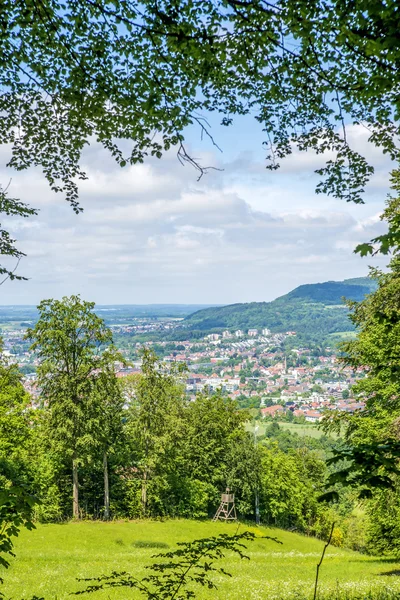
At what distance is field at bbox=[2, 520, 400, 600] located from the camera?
1041 cm

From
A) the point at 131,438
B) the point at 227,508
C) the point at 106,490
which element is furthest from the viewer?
the point at 227,508

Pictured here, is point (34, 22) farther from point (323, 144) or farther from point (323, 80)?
point (323, 144)

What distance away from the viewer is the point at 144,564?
1493cm

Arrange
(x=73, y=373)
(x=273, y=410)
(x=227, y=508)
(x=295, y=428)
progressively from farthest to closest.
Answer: (x=273, y=410), (x=295, y=428), (x=227, y=508), (x=73, y=373)

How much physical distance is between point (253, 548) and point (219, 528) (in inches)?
201

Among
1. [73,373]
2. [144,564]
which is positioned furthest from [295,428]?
[144,564]

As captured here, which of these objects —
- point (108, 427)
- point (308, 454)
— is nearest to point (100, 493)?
point (108, 427)

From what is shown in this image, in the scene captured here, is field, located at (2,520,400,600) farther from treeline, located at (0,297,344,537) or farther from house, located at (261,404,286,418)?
house, located at (261,404,286,418)

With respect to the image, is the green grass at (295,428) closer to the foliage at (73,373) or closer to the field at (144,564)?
the field at (144,564)

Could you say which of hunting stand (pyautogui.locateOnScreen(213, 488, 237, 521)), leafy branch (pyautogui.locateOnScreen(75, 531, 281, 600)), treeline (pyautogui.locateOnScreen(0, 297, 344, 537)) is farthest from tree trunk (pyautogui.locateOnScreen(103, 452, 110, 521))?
leafy branch (pyautogui.locateOnScreen(75, 531, 281, 600))

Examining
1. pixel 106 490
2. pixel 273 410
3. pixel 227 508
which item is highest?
pixel 106 490

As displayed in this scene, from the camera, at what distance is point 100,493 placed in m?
33.8

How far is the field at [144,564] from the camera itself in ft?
34.2

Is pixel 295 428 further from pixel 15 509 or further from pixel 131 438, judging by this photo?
pixel 15 509
